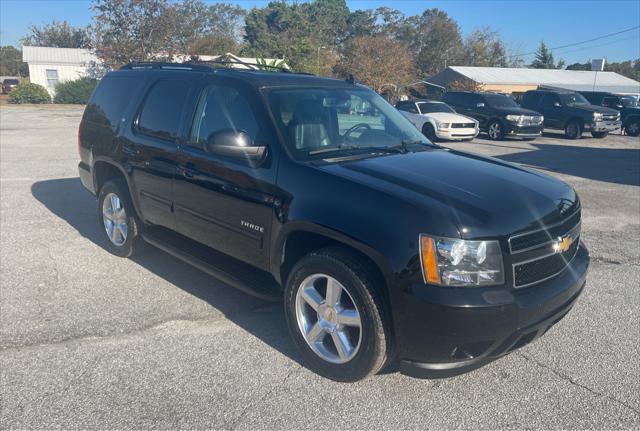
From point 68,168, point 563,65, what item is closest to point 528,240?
point 68,168

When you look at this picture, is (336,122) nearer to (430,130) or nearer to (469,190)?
(469,190)

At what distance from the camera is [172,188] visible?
4.48 meters

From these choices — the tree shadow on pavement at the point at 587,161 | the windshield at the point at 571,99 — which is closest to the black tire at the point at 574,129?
the windshield at the point at 571,99

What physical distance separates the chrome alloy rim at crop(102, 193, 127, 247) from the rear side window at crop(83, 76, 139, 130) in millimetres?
769

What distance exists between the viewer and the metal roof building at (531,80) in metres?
48.7

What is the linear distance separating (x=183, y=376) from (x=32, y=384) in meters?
0.90

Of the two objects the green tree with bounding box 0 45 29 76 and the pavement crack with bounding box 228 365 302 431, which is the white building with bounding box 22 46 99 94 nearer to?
the green tree with bounding box 0 45 29 76

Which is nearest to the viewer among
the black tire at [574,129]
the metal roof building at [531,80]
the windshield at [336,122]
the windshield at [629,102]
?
the windshield at [336,122]

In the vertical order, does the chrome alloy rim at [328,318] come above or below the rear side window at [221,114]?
below

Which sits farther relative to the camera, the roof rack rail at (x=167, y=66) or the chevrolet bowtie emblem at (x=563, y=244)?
the roof rack rail at (x=167, y=66)

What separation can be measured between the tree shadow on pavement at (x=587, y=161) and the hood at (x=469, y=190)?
880 cm

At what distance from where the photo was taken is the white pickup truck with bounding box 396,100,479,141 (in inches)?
690

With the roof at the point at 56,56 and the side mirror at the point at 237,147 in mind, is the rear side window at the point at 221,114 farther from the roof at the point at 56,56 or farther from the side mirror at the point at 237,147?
the roof at the point at 56,56

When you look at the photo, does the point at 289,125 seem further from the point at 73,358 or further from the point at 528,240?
the point at 73,358
